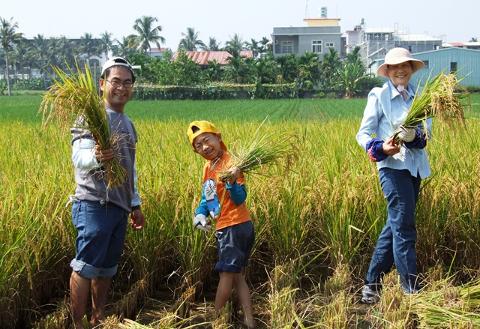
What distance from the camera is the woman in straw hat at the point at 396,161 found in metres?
2.60

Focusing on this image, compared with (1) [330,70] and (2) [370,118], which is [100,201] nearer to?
(2) [370,118]

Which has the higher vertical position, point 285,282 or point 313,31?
point 313,31

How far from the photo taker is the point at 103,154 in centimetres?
219

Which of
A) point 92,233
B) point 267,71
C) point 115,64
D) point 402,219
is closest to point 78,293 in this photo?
point 92,233

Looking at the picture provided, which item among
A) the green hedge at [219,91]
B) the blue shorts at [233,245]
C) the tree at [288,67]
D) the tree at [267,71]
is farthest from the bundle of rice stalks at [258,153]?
the tree at [288,67]

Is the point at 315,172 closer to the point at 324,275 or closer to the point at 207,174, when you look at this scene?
the point at 324,275

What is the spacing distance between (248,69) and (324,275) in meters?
35.9

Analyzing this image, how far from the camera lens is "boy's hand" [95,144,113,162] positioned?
7.18 feet

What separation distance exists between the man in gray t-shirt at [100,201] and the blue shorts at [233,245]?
45cm

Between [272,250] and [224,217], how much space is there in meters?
0.74

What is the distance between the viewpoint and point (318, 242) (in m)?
3.23

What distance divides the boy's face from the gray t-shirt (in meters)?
0.30

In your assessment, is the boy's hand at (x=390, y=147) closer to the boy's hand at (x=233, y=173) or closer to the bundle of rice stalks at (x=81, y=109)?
the boy's hand at (x=233, y=173)

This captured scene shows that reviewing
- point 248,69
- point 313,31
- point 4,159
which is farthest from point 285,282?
point 313,31
